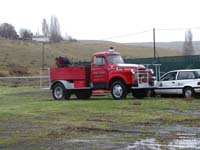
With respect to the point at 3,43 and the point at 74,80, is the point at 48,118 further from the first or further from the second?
the point at 3,43

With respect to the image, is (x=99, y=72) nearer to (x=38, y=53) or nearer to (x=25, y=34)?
(x=38, y=53)

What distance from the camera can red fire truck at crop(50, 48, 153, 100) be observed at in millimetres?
28000

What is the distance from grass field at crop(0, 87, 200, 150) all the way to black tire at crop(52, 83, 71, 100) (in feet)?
21.8

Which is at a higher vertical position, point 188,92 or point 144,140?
point 188,92

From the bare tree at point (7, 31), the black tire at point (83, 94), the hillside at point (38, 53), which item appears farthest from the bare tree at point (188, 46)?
the bare tree at point (7, 31)

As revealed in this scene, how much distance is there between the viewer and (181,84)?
90.1ft

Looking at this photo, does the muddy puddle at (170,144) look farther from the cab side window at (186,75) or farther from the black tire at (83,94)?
the black tire at (83,94)

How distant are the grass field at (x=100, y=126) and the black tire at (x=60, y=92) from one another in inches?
261

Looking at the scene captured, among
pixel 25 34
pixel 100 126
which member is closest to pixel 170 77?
pixel 100 126

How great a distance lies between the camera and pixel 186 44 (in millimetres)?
84000

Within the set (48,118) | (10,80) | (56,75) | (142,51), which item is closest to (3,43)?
(142,51)

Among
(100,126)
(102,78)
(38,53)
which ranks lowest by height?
Answer: (100,126)

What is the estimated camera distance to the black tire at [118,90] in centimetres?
2777

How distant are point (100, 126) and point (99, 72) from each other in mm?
13277
